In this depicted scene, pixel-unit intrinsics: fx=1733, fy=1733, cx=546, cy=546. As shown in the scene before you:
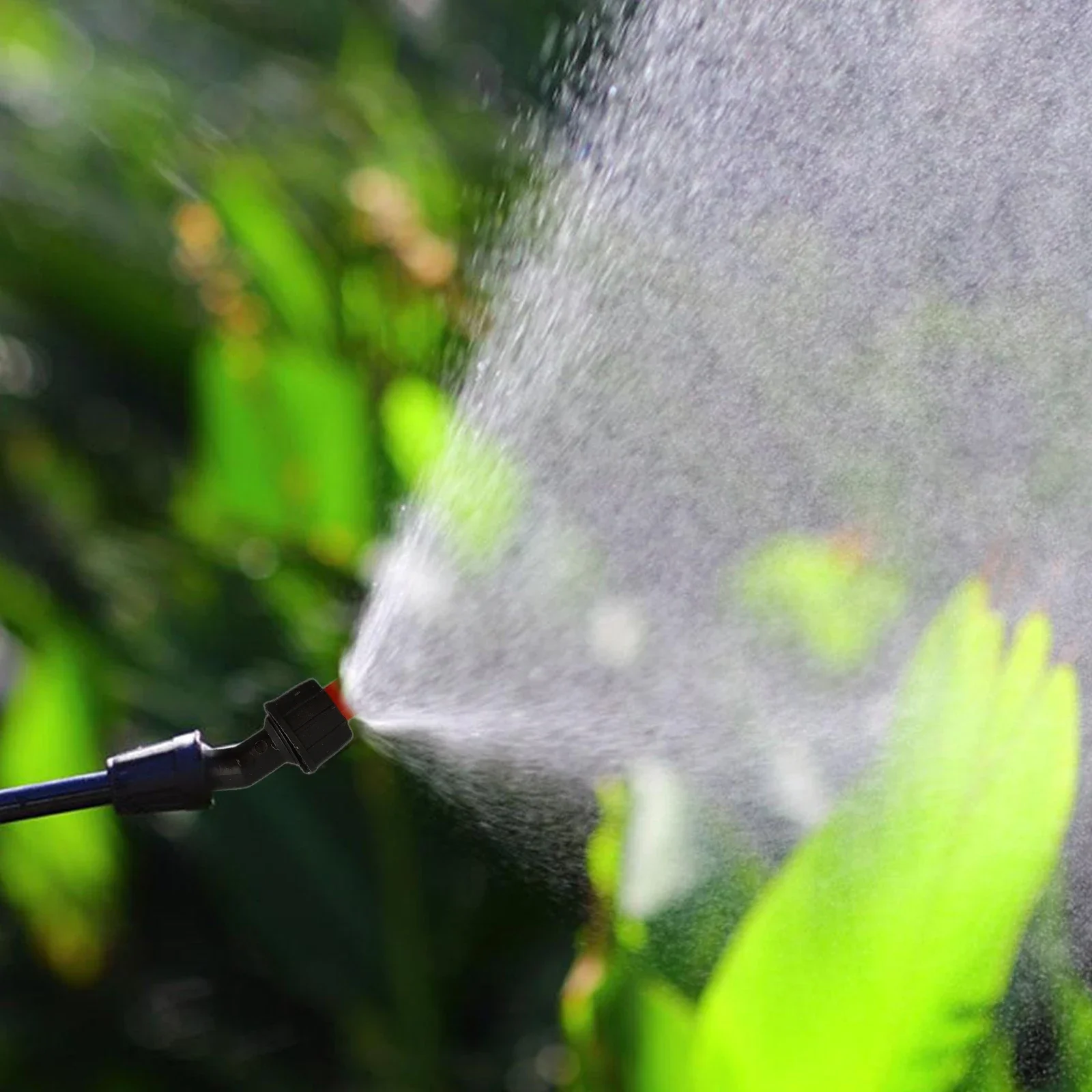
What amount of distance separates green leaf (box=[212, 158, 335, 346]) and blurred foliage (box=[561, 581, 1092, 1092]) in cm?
83

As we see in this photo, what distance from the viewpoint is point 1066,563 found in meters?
0.86

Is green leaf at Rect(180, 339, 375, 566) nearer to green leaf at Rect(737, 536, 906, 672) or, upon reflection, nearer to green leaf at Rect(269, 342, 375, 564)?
green leaf at Rect(269, 342, 375, 564)

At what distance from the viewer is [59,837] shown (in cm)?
151

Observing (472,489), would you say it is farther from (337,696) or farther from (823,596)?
(337,696)

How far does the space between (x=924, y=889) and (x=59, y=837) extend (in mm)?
967

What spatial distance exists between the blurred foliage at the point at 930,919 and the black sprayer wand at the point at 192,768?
210 millimetres

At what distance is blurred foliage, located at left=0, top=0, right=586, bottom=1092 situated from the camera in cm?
136

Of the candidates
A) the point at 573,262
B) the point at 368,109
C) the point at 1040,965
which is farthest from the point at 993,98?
the point at 368,109

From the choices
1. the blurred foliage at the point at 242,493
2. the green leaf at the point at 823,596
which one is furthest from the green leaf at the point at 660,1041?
the blurred foliage at the point at 242,493

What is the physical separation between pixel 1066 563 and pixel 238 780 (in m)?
0.42

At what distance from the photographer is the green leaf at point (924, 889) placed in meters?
0.74

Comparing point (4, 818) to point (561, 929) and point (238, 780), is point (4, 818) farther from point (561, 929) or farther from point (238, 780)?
point (561, 929)

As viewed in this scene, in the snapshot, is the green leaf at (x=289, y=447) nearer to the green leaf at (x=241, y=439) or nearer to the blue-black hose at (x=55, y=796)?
the green leaf at (x=241, y=439)

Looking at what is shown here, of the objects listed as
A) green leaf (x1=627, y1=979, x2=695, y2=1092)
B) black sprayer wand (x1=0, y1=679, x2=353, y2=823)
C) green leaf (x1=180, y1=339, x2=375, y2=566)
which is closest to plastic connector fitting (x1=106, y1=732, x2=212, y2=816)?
black sprayer wand (x1=0, y1=679, x2=353, y2=823)
